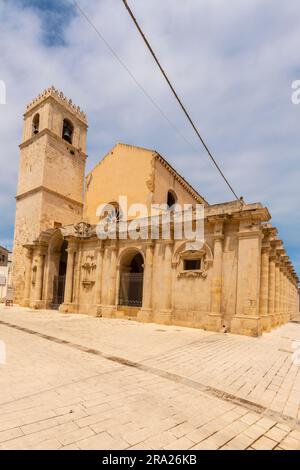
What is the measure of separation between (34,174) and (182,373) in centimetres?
2402

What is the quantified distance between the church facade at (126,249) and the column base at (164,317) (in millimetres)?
50

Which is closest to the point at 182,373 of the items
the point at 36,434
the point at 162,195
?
the point at 36,434

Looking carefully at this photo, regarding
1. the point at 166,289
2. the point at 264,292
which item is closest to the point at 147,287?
the point at 166,289

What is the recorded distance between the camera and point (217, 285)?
12.4 m

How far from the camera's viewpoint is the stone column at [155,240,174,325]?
45.1 feet

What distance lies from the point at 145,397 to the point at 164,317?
9.64 metres

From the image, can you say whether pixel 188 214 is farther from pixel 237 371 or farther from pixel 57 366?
pixel 57 366

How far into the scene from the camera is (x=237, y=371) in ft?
19.7

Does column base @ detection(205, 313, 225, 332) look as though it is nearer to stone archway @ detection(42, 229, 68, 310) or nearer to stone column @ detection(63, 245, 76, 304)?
stone column @ detection(63, 245, 76, 304)

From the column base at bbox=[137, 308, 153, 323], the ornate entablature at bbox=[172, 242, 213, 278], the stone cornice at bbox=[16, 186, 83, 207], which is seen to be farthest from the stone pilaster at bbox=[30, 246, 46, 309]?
the ornate entablature at bbox=[172, 242, 213, 278]

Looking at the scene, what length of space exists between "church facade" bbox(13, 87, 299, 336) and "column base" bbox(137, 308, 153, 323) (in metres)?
0.05

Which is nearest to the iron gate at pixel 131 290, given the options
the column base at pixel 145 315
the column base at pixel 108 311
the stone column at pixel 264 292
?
the column base at pixel 108 311

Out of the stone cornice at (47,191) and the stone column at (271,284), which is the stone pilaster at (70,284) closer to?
the stone cornice at (47,191)

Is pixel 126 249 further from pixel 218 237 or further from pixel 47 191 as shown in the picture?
pixel 47 191
